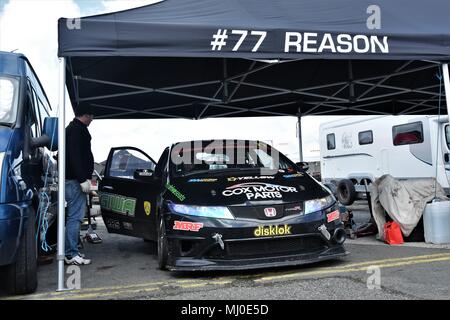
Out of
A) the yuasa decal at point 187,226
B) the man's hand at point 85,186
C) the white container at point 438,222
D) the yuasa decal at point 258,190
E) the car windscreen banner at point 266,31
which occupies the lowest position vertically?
the white container at point 438,222

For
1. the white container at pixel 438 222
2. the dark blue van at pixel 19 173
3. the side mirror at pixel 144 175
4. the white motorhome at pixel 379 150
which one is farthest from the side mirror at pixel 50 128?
the white motorhome at pixel 379 150

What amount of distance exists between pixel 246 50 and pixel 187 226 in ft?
6.68

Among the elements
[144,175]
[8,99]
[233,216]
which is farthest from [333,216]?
[8,99]

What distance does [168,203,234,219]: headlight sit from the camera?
471 centimetres

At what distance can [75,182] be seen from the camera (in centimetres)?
575

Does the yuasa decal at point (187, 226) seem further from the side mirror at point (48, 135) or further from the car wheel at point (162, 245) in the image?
the side mirror at point (48, 135)

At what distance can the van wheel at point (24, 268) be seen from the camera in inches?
164

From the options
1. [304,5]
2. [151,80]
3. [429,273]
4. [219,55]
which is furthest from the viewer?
[151,80]

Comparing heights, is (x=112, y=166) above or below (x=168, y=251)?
above

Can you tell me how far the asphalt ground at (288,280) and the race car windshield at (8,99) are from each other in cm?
165

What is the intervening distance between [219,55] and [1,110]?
226 centimetres

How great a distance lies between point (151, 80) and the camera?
768cm
